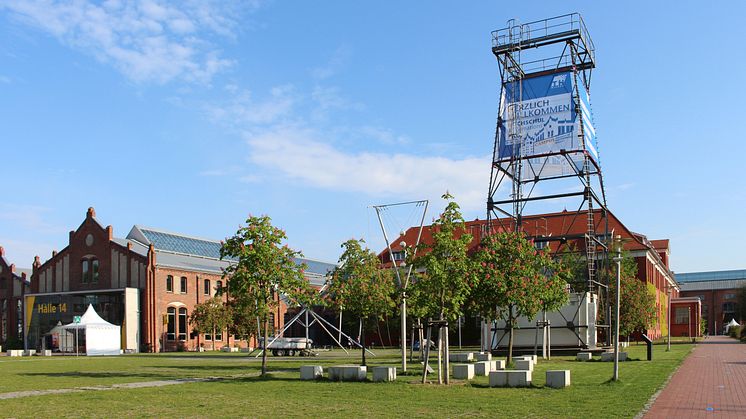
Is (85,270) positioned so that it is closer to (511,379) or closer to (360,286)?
(360,286)

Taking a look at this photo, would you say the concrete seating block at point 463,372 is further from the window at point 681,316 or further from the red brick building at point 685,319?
the window at point 681,316

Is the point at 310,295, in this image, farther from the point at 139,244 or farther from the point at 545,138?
the point at 139,244

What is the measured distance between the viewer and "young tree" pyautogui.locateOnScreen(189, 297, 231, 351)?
218 feet

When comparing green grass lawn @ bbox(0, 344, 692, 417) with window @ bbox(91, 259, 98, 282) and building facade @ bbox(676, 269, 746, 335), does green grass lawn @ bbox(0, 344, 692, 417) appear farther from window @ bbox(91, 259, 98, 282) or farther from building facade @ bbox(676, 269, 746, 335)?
building facade @ bbox(676, 269, 746, 335)

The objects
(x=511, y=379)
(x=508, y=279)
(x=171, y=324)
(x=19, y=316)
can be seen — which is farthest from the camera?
(x=19, y=316)

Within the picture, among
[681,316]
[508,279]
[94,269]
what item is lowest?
[681,316]

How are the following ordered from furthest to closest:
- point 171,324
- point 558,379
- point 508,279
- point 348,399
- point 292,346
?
point 171,324
point 292,346
point 508,279
point 558,379
point 348,399

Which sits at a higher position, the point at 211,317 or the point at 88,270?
the point at 88,270

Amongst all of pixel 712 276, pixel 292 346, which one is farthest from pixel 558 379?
pixel 712 276

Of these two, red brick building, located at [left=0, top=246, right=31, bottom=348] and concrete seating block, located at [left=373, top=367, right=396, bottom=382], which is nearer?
concrete seating block, located at [left=373, top=367, right=396, bottom=382]

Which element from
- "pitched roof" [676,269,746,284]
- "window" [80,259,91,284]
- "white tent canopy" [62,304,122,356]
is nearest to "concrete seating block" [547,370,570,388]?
"white tent canopy" [62,304,122,356]

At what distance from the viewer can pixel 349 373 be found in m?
24.5

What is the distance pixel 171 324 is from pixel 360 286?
129 ft

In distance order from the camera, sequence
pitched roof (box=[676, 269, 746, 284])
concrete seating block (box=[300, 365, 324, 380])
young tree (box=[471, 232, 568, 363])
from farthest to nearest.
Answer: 1. pitched roof (box=[676, 269, 746, 284])
2. young tree (box=[471, 232, 568, 363])
3. concrete seating block (box=[300, 365, 324, 380])
